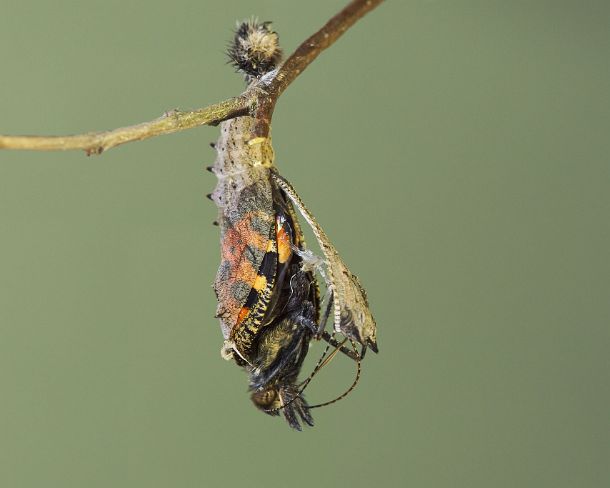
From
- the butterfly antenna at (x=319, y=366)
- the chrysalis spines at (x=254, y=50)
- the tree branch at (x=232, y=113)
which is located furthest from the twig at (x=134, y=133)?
the butterfly antenna at (x=319, y=366)

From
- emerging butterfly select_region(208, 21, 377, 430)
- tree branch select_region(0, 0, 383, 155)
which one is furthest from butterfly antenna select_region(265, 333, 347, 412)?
tree branch select_region(0, 0, 383, 155)

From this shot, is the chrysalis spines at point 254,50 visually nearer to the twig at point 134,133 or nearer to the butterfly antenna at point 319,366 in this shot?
the twig at point 134,133

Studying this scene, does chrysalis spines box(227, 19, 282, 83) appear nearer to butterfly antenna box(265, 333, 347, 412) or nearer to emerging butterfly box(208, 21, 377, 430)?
emerging butterfly box(208, 21, 377, 430)

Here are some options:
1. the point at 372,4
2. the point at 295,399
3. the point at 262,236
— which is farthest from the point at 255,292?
the point at 372,4

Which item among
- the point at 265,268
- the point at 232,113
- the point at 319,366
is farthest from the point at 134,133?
the point at 319,366

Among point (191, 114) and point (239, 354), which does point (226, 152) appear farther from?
point (239, 354)

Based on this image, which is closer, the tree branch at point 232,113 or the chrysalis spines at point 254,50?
the tree branch at point 232,113
